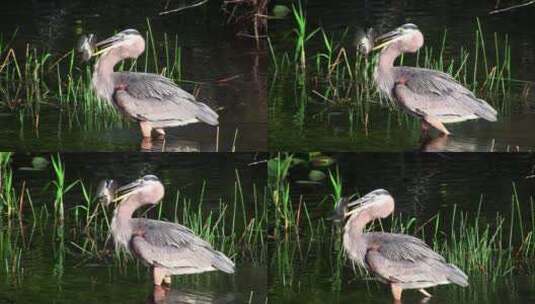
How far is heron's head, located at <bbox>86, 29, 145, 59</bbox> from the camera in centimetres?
438

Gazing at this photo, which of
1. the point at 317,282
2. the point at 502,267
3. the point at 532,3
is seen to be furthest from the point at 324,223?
the point at 532,3

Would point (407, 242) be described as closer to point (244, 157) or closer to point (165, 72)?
point (244, 157)

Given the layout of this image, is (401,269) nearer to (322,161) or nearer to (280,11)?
(322,161)

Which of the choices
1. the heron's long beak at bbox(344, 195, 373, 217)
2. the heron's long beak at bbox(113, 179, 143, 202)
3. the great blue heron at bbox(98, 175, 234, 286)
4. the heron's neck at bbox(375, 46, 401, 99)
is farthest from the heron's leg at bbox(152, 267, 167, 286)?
the heron's neck at bbox(375, 46, 401, 99)

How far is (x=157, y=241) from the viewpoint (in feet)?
14.1

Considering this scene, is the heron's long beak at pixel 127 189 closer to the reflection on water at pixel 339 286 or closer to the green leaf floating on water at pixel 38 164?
the green leaf floating on water at pixel 38 164

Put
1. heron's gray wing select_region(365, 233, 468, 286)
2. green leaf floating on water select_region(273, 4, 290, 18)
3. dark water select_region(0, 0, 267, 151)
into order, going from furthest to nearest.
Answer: green leaf floating on water select_region(273, 4, 290, 18) → dark water select_region(0, 0, 267, 151) → heron's gray wing select_region(365, 233, 468, 286)

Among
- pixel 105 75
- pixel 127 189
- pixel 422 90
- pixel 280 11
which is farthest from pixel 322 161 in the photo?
pixel 105 75

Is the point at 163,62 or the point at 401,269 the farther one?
the point at 163,62

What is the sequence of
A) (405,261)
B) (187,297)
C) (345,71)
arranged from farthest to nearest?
(345,71) < (187,297) < (405,261)

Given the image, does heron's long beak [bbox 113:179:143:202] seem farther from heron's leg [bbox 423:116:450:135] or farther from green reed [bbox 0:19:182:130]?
heron's leg [bbox 423:116:450:135]

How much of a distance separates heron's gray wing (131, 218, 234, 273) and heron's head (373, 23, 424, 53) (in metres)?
0.83

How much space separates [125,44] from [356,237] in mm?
916

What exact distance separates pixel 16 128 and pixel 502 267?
1536 millimetres
